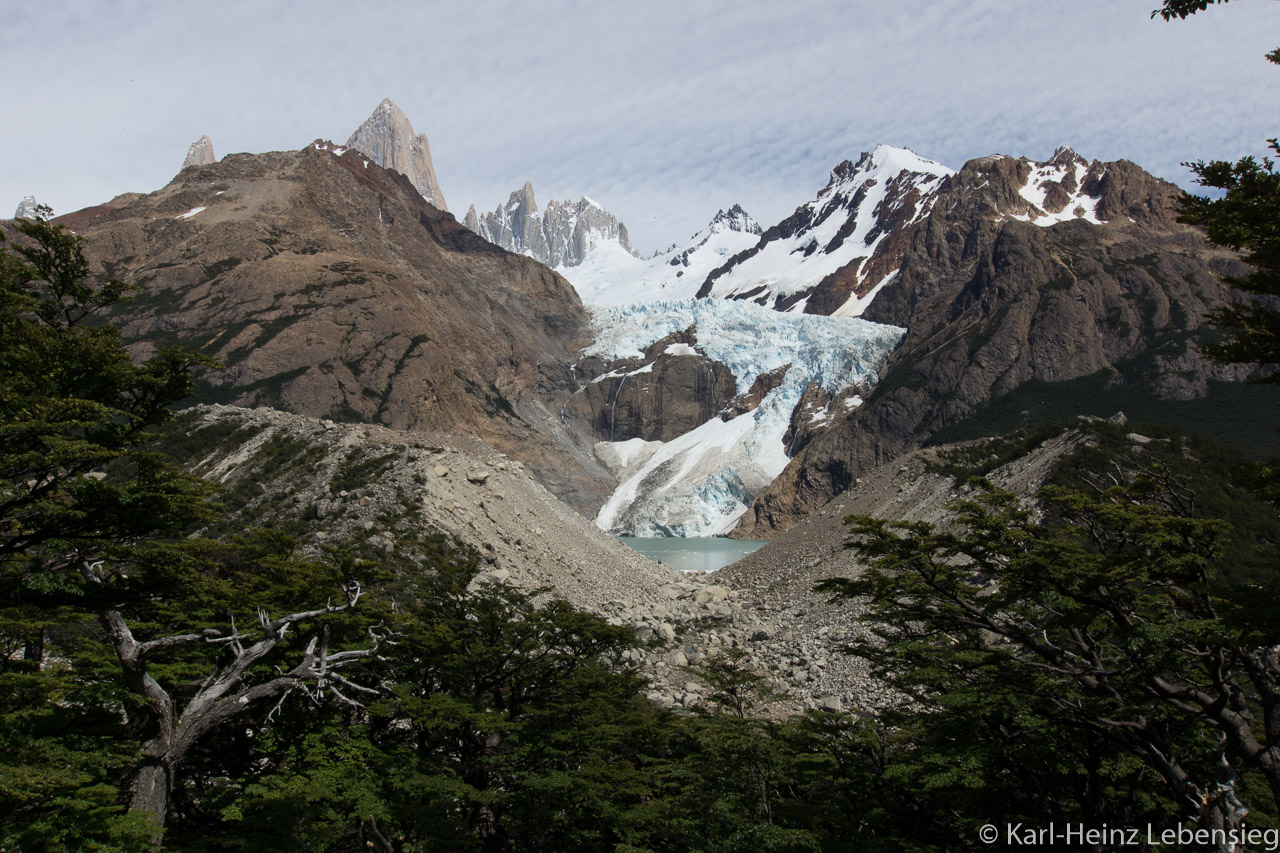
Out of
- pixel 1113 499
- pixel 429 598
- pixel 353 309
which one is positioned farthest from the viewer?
pixel 353 309

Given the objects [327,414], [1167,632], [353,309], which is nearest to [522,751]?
[1167,632]

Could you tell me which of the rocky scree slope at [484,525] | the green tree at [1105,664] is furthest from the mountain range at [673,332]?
the green tree at [1105,664]

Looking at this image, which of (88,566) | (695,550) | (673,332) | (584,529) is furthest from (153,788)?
(673,332)

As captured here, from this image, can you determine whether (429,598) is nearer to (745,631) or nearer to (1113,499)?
(1113,499)

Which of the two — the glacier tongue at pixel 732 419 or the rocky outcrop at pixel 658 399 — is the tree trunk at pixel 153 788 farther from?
the rocky outcrop at pixel 658 399

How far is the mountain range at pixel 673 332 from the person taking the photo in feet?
322

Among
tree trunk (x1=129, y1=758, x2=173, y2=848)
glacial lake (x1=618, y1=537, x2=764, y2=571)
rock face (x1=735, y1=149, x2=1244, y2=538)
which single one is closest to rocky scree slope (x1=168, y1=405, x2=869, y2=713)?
tree trunk (x1=129, y1=758, x2=173, y2=848)

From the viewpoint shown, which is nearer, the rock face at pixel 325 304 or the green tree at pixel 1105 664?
the green tree at pixel 1105 664

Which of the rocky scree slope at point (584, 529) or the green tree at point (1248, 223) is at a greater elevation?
the green tree at point (1248, 223)

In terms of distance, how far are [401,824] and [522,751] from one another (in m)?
2.12

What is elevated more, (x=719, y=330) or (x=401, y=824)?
(x=401, y=824)

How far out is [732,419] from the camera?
150m

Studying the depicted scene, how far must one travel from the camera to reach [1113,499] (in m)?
12.5

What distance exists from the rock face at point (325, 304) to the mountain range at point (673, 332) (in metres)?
0.42
